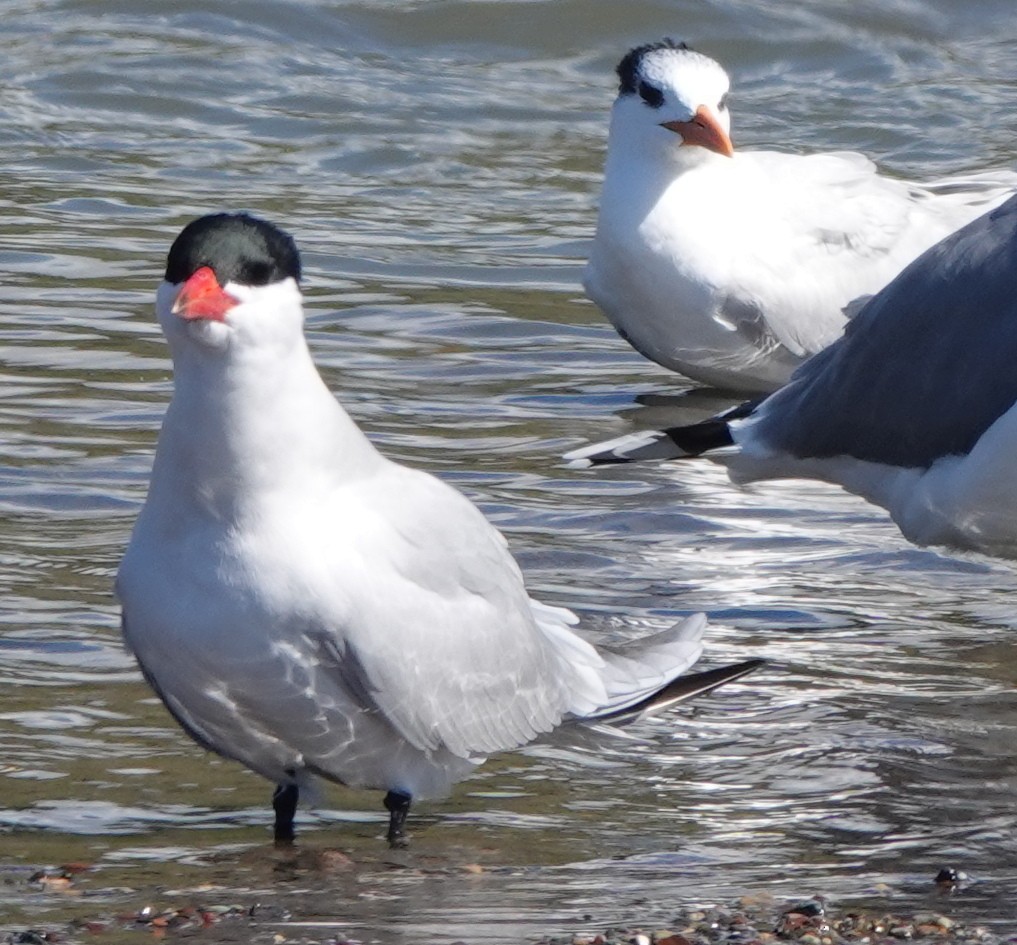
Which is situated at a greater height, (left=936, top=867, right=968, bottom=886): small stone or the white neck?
the white neck

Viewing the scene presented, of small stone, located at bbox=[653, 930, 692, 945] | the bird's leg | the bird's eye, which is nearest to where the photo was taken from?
small stone, located at bbox=[653, 930, 692, 945]

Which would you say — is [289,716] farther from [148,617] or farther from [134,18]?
[134,18]

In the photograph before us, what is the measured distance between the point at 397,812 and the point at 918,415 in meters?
2.50

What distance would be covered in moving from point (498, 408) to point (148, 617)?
4.43 metres

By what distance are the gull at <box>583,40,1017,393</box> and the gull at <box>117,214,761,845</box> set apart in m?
4.13

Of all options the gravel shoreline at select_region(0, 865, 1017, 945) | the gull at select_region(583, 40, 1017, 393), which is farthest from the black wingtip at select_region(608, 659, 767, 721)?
the gull at select_region(583, 40, 1017, 393)

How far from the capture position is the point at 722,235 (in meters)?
8.71

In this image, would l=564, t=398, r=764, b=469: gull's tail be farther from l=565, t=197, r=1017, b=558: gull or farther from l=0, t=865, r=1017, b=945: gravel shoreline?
l=0, t=865, r=1017, b=945: gravel shoreline

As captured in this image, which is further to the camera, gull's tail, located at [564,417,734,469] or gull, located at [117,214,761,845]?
gull's tail, located at [564,417,734,469]

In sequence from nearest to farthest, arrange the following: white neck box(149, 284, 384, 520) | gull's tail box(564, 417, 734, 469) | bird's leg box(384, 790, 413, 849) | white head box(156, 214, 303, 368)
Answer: white head box(156, 214, 303, 368), white neck box(149, 284, 384, 520), bird's leg box(384, 790, 413, 849), gull's tail box(564, 417, 734, 469)

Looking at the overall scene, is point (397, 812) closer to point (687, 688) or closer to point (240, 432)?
point (687, 688)

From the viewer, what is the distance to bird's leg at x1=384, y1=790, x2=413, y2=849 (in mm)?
4652

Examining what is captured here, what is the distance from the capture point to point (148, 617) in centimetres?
423

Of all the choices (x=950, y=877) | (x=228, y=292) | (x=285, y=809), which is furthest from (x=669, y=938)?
(x=228, y=292)
